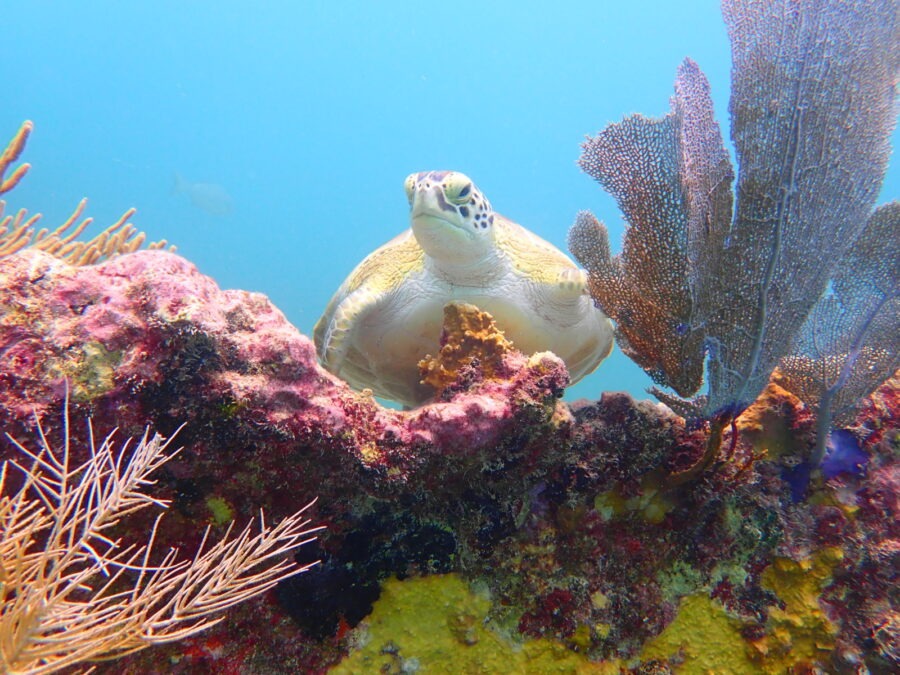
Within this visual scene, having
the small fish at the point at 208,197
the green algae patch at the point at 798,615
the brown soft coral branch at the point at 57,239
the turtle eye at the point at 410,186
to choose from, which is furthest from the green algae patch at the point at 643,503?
the small fish at the point at 208,197

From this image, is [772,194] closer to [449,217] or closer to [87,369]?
[449,217]

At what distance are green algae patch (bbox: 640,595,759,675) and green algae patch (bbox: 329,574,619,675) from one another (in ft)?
0.75

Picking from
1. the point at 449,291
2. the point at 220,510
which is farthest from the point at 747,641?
the point at 449,291

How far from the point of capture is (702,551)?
6.35 feet

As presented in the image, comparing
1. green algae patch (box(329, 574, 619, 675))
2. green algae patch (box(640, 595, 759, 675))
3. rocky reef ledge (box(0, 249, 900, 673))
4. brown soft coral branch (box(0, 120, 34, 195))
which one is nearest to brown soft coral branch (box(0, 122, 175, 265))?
brown soft coral branch (box(0, 120, 34, 195))

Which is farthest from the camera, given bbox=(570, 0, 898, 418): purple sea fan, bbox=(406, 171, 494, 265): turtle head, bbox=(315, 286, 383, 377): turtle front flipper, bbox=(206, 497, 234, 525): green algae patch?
bbox=(315, 286, 383, 377): turtle front flipper

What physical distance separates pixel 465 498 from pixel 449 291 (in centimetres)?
144

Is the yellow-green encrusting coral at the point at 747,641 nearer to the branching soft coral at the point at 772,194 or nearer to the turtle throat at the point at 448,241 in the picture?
the branching soft coral at the point at 772,194

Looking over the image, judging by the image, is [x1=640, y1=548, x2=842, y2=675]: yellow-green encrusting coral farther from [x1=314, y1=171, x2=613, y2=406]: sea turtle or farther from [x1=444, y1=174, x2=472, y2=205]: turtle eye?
[x1=444, y1=174, x2=472, y2=205]: turtle eye

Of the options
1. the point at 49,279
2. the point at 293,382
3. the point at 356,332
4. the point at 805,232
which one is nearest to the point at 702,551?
the point at 805,232

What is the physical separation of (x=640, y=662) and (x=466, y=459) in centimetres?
106

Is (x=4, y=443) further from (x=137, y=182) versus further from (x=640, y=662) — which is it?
(x=137, y=182)

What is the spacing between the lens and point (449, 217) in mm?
2625

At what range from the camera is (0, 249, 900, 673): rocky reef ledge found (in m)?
1.39
